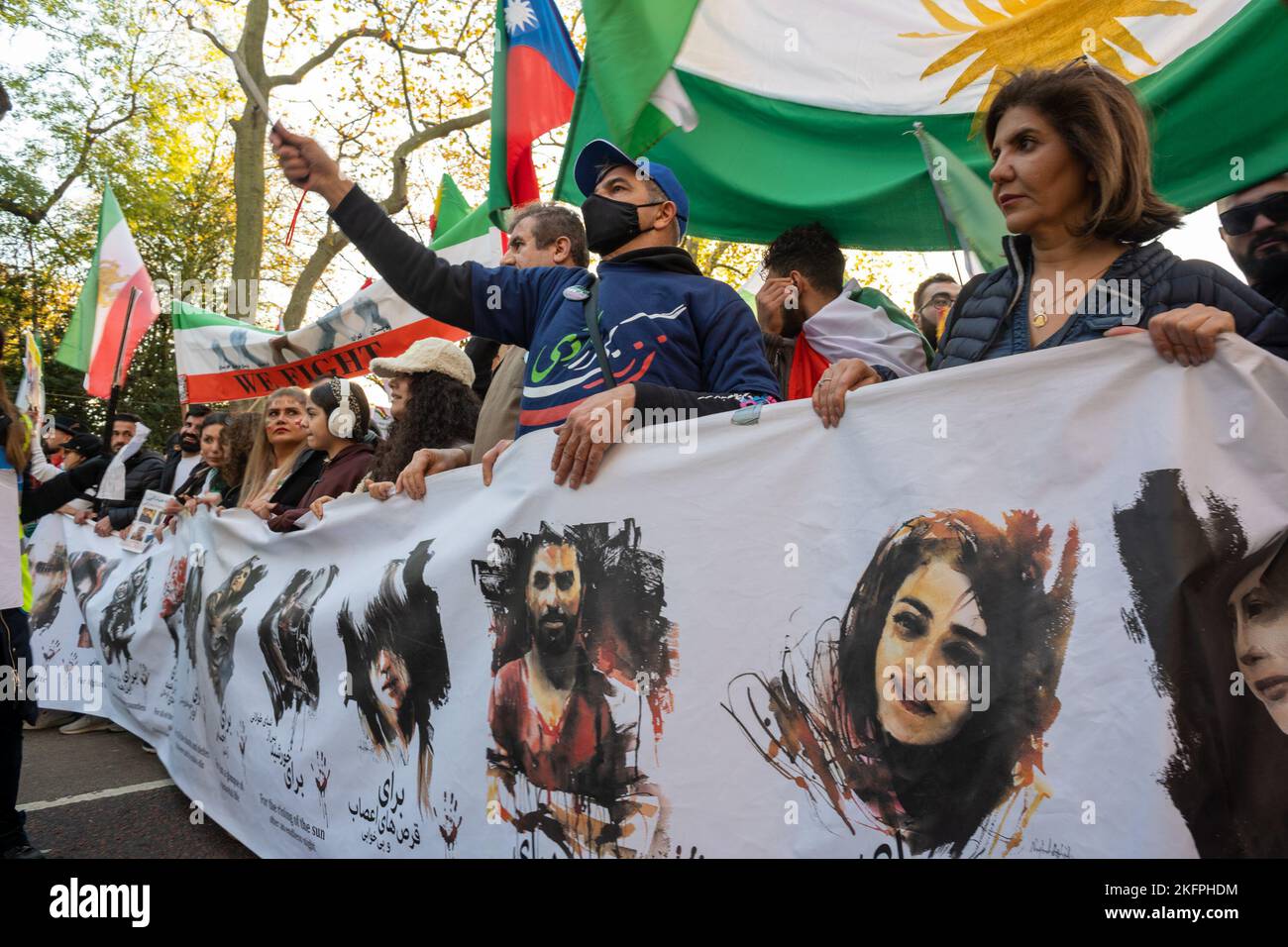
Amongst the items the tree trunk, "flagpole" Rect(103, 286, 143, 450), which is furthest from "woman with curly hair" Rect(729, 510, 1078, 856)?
the tree trunk

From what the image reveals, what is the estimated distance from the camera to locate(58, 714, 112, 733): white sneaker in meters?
6.29

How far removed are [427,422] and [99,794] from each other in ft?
8.51

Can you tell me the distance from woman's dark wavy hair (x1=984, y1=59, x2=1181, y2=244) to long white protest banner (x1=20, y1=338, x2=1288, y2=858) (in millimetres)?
471

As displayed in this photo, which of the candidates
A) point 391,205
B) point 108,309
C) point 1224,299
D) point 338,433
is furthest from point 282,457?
point 391,205

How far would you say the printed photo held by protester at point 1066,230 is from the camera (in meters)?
1.86

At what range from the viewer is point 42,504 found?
4.13 metres

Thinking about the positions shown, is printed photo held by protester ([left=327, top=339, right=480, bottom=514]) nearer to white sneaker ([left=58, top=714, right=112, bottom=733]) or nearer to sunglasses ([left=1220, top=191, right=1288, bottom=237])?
sunglasses ([left=1220, top=191, right=1288, bottom=237])

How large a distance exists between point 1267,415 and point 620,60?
2632 millimetres

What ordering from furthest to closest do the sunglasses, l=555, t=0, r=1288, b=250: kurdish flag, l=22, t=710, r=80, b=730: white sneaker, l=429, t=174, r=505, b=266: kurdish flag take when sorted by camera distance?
1. l=22, t=710, r=80, b=730: white sneaker
2. l=429, t=174, r=505, b=266: kurdish flag
3. l=555, t=0, r=1288, b=250: kurdish flag
4. the sunglasses

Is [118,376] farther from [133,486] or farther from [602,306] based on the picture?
[602,306]

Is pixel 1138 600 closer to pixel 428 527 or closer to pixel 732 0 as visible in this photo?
pixel 428 527

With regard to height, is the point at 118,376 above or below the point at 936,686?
above

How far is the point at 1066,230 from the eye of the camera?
200 cm
